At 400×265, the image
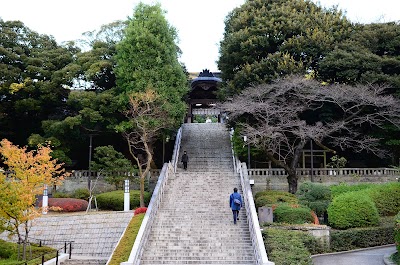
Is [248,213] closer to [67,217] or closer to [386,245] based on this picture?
[386,245]

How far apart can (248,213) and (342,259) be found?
3.94 m

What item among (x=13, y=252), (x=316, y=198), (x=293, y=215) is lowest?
(x=13, y=252)

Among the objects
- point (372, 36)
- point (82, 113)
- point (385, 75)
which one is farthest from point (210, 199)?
point (372, 36)

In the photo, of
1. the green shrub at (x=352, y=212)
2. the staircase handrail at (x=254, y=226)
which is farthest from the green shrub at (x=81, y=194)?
the green shrub at (x=352, y=212)

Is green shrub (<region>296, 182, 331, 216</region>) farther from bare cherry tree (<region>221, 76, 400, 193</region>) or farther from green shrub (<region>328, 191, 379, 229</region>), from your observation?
bare cherry tree (<region>221, 76, 400, 193</region>)

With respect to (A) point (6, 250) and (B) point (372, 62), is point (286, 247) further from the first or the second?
(B) point (372, 62)

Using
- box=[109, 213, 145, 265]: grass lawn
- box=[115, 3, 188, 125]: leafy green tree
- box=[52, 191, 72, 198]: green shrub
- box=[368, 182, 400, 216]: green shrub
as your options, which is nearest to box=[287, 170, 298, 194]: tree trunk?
box=[368, 182, 400, 216]: green shrub

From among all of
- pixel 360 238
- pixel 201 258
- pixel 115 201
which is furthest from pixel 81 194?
pixel 360 238

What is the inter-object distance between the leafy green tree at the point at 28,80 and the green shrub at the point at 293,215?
650 inches

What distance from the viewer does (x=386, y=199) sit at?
2109 cm

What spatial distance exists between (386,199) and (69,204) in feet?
53.7

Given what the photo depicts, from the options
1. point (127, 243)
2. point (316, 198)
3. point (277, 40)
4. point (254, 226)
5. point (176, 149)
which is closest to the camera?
point (254, 226)

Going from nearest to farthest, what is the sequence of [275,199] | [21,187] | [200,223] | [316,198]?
[21,187], [200,223], [316,198], [275,199]

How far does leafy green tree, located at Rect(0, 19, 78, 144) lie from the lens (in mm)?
27938
